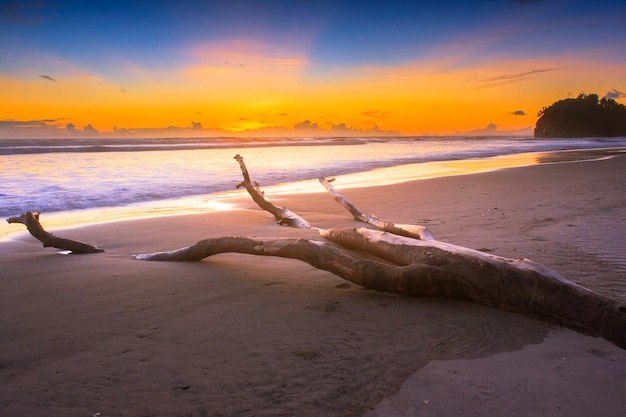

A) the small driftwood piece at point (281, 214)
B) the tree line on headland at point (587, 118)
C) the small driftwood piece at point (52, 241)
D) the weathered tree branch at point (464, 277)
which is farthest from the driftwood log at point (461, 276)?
the tree line on headland at point (587, 118)

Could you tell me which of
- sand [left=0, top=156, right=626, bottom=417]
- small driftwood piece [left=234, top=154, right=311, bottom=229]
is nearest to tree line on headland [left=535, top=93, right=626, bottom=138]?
small driftwood piece [left=234, top=154, right=311, bottom=229]

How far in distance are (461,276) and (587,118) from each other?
84450 millimetres

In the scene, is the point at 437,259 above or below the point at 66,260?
above

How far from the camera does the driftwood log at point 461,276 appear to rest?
101 inches

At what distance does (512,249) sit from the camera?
15.4ft

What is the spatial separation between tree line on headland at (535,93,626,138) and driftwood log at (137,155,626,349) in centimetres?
8053

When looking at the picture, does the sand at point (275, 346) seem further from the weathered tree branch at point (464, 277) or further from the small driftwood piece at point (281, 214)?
the small driftwood piece at point (281, 214)

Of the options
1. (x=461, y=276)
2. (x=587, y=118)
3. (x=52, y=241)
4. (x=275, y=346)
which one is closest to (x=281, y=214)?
(x=52, y=241)

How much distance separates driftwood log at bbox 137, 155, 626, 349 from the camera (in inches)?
101

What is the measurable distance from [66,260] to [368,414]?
4.03 meters

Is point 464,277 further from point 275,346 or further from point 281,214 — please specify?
point 281,214

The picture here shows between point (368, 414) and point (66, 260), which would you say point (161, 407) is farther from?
point (66, 260)

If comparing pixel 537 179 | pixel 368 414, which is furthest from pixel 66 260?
pixel 537 179

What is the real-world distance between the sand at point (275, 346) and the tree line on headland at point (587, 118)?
8012 centimetres
